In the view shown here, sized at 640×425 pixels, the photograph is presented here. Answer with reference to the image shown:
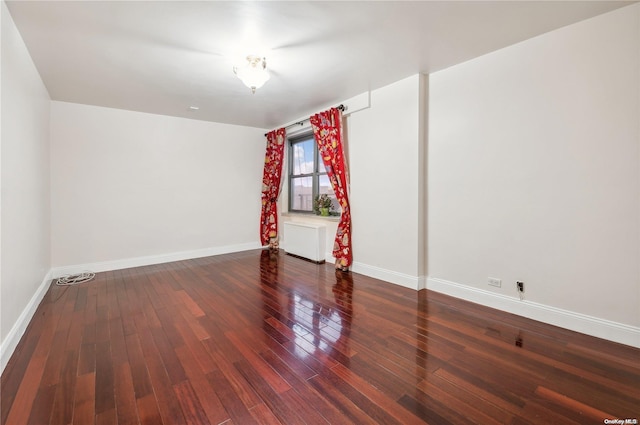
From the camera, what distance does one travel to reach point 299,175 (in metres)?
5.62

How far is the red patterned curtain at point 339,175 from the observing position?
407cm

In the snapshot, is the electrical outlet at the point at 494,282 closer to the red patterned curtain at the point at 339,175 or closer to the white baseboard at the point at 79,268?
the red patterned curtain at the point at 339,175

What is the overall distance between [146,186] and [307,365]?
13.5ft

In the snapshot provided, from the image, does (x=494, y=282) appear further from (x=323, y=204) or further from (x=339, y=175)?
(x=323, y=204)

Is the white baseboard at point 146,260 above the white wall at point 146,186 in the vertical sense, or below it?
below

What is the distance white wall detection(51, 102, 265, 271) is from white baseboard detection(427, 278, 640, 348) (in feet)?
13.0

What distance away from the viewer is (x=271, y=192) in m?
5.73

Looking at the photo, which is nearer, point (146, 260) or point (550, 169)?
point (550, 169)

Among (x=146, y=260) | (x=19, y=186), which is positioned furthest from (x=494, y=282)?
(x=146, y=260)

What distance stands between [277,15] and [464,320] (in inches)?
115

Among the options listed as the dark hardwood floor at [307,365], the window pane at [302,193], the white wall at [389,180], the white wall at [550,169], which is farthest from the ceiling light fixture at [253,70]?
the window pane at [302,193]

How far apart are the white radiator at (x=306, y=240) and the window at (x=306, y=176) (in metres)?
0.46

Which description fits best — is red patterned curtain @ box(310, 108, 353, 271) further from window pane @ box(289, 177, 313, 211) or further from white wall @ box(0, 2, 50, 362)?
white wall @ box(0, 2, 50, 362)

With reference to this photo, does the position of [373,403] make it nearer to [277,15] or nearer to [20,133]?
[277,15]
